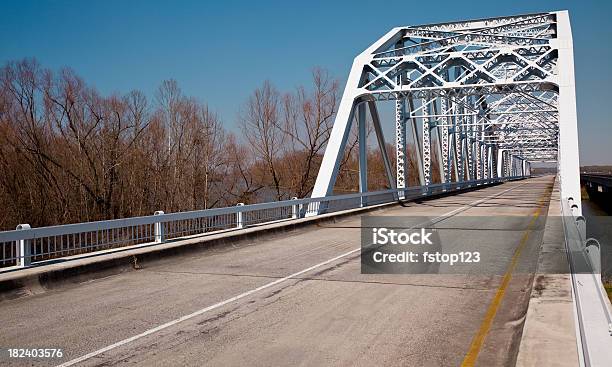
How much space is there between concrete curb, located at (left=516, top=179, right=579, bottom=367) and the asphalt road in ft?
0.75

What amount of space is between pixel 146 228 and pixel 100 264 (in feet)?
10.5

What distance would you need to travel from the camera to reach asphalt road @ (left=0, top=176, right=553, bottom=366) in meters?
5.57

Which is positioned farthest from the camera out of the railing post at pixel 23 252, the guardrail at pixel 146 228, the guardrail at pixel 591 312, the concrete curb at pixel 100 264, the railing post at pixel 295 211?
the railing post at pixel 295 211

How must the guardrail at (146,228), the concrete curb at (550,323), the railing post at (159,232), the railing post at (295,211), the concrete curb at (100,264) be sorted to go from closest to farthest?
the concrete curb at (550,323) < the concrete curb at (100,264) < the guardrail at (146,228) < the railing post at (159,232) < the railing post at (295,211)

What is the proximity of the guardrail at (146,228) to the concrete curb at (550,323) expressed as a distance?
7.97 meters

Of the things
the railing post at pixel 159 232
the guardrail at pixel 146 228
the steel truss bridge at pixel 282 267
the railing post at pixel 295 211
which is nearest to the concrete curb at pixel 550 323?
the steel truss bridge at pixel 282 267

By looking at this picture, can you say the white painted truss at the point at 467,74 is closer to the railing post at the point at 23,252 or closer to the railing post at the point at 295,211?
the railing post at the point at 295,211

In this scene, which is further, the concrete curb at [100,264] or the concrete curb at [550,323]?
the concrete curb at [100,264]

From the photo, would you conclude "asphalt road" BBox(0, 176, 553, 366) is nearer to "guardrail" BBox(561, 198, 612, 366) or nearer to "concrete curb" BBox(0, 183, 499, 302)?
"concrete curb" BBox(0, 183, 499, 302)

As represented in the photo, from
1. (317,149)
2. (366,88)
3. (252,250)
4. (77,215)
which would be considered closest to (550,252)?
(252,250)

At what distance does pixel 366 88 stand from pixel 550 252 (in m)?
16.0

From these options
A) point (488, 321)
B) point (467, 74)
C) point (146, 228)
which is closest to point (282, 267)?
point (146, 228)

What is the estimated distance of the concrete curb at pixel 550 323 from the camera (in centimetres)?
499

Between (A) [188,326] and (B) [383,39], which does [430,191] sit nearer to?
(B) [383,39]
